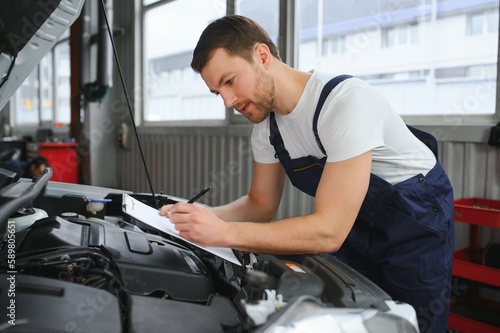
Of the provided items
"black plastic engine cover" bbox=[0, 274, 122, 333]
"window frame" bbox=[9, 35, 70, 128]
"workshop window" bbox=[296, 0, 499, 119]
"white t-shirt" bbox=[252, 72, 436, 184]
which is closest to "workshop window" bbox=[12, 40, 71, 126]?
"window frame" bbox=[9, 35, 70, 128]

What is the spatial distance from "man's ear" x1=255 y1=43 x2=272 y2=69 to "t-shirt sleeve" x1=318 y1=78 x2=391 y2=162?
20cm

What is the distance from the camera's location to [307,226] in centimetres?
96

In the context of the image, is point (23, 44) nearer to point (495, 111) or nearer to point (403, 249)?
point (403, 249)

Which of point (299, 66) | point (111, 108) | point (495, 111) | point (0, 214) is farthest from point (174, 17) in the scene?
point (0, 214)

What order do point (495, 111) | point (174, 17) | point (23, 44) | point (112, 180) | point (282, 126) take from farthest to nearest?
point (112, 180)
point (174, 17)
point (495, 111)
point (282, 126)
point (23, 44)

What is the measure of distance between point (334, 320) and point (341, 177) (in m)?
0.37

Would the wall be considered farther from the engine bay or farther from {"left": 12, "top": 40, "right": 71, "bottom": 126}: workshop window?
{"left": 12, "top": 40, "right": 71, "bottom": 126}: workshop window

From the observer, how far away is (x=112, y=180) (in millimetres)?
5023

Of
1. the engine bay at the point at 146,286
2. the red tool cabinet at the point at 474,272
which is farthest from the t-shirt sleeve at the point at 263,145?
the red tool cabinet at the point at 474,272

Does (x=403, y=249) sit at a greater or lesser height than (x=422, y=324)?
greater

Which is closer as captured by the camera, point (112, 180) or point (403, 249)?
point (403, 249)

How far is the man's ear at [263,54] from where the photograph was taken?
1.16 metres

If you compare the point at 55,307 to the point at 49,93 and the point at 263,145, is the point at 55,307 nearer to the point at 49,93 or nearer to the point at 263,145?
the point at 263,145

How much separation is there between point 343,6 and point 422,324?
7.28 feet
